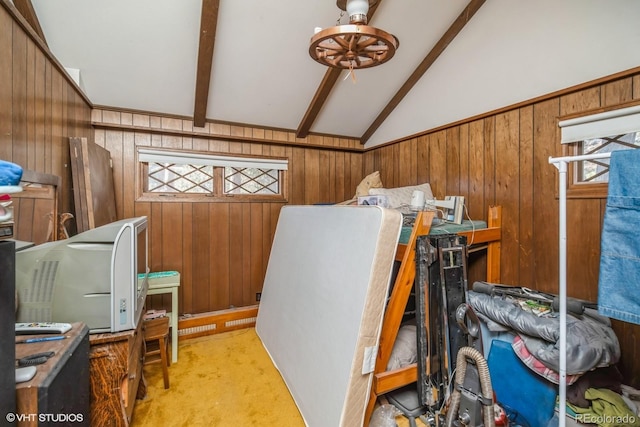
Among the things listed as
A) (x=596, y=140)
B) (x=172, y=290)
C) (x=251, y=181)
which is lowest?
(x=172, y=290)

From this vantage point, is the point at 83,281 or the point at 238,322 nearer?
the point at 83,281

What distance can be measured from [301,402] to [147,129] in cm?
261

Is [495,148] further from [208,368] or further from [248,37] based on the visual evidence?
[208,368]

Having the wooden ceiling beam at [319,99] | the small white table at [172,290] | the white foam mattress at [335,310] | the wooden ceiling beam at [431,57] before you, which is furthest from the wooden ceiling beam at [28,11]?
the wooden ceiling beam at [431,57]

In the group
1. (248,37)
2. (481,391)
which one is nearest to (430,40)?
(248,37)

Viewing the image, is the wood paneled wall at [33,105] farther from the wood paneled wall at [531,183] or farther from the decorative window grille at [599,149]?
the decorative window grille at [599,149]

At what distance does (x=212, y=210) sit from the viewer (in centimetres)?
300

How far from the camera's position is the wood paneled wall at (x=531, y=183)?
5.61 ft

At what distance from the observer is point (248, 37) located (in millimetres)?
2168

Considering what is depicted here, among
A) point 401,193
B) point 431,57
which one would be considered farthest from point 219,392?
point 431,57

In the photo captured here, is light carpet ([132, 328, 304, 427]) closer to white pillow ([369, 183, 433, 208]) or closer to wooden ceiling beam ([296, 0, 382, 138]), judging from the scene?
white pillow ([369, 183, 433, 208])

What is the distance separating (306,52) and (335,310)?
2.01m

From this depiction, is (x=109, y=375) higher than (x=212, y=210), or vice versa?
(x=212, y=210)

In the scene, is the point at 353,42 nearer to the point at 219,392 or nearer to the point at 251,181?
the point at 251,181
